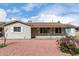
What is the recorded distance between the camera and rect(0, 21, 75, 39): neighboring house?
103ft

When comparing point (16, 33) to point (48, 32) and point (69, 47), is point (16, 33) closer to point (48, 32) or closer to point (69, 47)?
point (48, 32)

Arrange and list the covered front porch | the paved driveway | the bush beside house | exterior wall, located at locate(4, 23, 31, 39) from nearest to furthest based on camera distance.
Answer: the paved driveway, the bush beside house, exterior wall, located at locate(4, 23, 31, 39), the covered front porch

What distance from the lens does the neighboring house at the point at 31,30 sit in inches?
1233

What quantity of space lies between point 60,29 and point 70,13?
31.1 ft

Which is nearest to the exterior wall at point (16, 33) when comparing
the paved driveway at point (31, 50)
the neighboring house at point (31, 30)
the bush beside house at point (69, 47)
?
the neighboring house at point (31, 30)

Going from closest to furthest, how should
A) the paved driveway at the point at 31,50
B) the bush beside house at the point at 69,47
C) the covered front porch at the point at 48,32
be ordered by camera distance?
the paved driveway at the point at 31,50
the bush beside house at the point at 69,47
the covered front porch at the point at 48,32

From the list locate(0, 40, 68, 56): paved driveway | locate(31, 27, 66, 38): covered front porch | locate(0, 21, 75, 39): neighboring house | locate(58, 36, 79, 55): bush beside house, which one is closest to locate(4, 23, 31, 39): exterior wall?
locate(0, 21, 75, 39): neighboring house

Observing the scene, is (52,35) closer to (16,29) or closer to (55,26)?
(55,26)

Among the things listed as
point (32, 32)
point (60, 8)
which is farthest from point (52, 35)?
point (60, 8)

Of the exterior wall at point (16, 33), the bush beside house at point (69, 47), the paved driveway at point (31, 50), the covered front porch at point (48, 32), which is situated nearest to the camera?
the paved driveway at point (31, 50)

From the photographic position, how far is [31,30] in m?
33.1

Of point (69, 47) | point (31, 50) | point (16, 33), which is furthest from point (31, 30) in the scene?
point (69, 47)

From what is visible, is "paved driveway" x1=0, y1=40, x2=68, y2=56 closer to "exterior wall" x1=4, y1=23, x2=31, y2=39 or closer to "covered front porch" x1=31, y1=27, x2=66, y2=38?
"exterior wall" x1=4, y1=23, x2=31, y2=39

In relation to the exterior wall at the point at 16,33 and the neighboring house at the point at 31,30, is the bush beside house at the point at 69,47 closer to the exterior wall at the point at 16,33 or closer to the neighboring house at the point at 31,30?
the exterior wall at the point at 16,33
